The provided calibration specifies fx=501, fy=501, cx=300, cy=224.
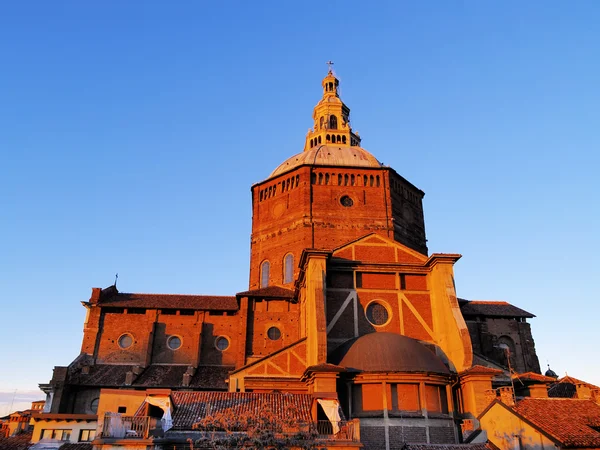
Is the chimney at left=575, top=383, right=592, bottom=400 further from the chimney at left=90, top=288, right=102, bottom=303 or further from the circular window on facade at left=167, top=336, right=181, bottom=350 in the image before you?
the chimney at left=90, top=288, right=102, bottom=303

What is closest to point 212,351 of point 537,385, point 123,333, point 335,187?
point 123,333

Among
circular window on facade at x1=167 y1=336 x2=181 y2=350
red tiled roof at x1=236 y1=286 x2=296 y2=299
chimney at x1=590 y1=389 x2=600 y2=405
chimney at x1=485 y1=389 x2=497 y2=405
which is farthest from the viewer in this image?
circular window on facade at x1=167 y1=336 x2=181 y2=350

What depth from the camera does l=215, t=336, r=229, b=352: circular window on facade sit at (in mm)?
37219

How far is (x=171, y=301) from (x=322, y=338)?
16.9 metres

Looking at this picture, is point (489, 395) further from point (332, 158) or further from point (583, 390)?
point (332, 158)

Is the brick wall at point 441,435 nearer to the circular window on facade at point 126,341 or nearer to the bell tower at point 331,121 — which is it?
the circular window on facade at point 126,341

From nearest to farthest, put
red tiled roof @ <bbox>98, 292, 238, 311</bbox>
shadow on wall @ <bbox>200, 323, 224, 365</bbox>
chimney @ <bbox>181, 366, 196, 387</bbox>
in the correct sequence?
1. chimney @ <bbox>181, 366, 196, 387</bbox>
2. shadow on wall @ <bbox>200, 323, 224, 365</bbox>
3. red tiled roof @ <bbox>98, 292, 238, 311</bbox>

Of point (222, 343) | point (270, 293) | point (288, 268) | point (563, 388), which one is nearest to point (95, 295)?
point (222, 343)

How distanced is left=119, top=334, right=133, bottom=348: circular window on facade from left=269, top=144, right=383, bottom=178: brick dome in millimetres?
17522

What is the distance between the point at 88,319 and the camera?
1481 inches

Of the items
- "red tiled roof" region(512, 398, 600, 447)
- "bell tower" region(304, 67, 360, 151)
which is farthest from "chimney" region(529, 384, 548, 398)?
"bell tower" region(304, 67, 360, 151)

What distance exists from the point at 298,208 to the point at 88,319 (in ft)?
59.3

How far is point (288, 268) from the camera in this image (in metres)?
39.3

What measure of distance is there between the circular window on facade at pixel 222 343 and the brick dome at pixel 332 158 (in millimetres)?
14639
